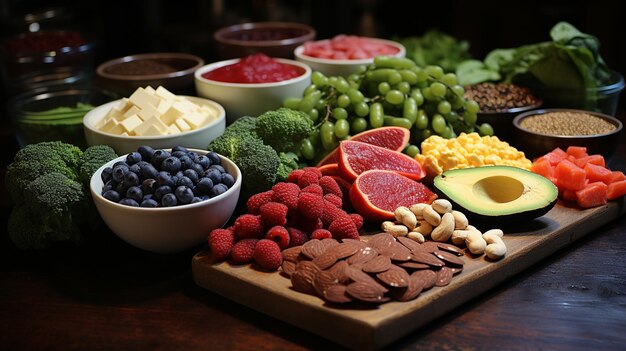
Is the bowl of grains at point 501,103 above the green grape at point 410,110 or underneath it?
underneath

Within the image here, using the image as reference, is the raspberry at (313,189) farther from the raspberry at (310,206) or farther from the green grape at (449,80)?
the green grape at (449,80)

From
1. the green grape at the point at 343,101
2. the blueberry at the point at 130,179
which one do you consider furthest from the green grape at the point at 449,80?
the blueberry at the point at 130,179

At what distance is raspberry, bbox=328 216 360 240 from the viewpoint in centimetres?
184

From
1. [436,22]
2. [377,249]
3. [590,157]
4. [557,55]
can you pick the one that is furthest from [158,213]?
[436,22]

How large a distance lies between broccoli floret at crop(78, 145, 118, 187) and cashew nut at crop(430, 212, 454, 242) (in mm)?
939

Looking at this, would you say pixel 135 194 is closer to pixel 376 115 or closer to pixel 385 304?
pixel 385 304

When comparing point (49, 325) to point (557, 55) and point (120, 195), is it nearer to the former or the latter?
point (120, 195)

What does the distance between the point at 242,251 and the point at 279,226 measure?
0.37 feet

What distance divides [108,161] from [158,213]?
1.17ft

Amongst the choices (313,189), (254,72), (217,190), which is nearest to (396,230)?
(313,189)

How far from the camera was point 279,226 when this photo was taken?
5.86ft

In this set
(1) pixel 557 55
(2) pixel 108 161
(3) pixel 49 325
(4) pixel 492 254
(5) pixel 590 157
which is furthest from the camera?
(1) pixel 557 55

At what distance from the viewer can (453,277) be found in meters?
1.68

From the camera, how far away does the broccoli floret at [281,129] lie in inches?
87.0
